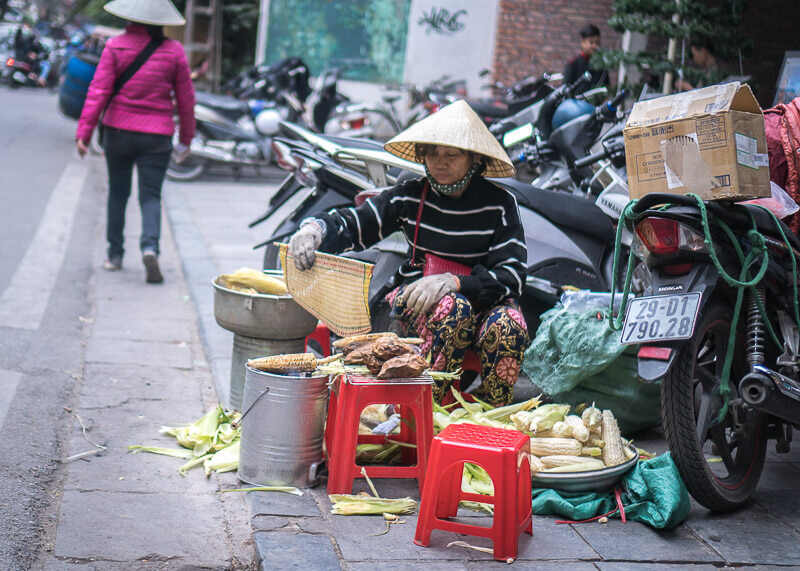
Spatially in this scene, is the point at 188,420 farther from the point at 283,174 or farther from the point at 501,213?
the point at 283,174

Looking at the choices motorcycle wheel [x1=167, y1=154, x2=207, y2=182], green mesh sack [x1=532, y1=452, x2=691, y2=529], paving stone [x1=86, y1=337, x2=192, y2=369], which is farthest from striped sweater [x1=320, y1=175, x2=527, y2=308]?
motorcycle wheel [x1=167, y1=154, x2=207, y2=182]

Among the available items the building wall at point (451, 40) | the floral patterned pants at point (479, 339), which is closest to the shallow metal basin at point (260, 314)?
the floral patterned pants at point (479, 339)

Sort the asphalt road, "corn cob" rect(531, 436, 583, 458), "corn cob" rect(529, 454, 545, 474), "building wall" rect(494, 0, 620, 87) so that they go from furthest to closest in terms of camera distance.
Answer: "building wall" rect(494, 0, 620, 87)
"corn cob" rect(531, 436, 583, 458)
"corn cob" rect(529, 454, 545, 474)
the asphalt road

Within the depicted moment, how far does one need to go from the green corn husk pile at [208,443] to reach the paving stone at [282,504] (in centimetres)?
34

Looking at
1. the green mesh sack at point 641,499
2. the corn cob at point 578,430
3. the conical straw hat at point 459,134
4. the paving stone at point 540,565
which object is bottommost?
the paving stone at point 540,565

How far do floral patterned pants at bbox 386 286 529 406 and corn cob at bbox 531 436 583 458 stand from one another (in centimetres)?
35

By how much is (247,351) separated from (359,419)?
90 cm

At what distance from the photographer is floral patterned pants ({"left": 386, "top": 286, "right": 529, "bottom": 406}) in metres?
3.59

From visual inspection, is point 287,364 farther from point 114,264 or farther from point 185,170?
point 185,170

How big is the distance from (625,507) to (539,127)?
11.1 ft

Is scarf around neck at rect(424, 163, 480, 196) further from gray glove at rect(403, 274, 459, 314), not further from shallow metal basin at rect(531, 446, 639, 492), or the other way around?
shallow metal basin at rect(531, 446, 639, 492)

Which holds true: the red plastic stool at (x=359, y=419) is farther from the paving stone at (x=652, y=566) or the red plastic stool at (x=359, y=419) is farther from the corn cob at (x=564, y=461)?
the paving stone at (x=652, y=566)

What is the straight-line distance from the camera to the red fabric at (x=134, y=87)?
247 inches

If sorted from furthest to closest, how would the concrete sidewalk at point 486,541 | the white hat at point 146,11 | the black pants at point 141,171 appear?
the black pants at point 141,171 < the white hat at point 146,11 < the concrete sidewalk at point 486,541
